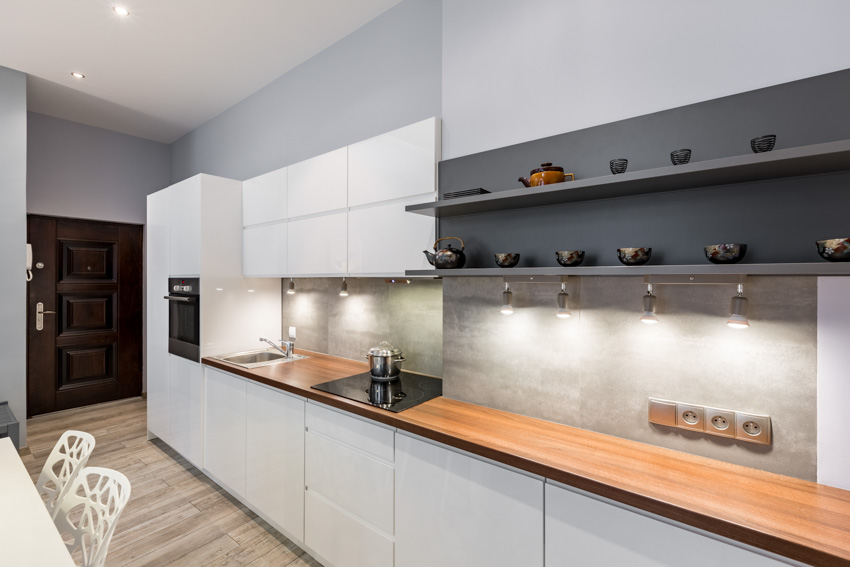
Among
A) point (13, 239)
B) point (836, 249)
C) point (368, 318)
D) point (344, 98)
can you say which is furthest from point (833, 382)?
point (13, 239)

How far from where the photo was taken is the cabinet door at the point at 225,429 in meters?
2.50

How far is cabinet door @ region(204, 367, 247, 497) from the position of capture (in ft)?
8.21

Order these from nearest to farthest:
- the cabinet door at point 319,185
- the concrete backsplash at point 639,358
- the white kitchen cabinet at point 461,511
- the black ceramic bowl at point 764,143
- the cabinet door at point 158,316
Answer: the black ceramic bowl at point 764,143, the concrete backsplash at point 639,358, the white kitchen cabinet at point 461,511, the cabinet door at point 319,185, the cabinet door at point 158,316

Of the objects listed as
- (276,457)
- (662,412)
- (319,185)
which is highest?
(319,185)

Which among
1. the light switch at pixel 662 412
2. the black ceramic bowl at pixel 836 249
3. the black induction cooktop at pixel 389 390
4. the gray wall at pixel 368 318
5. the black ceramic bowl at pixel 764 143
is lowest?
the black induction cooktop at pixel 389 390

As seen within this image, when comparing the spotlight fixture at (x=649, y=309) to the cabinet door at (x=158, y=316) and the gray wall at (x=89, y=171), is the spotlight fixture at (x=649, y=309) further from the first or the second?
the gray wall at (x=89, y=171)

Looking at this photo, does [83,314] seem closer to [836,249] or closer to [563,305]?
[563,305]

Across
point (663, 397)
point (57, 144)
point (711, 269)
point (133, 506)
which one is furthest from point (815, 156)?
point (57, 144)

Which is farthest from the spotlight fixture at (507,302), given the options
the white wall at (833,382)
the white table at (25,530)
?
the white table at (25,530)

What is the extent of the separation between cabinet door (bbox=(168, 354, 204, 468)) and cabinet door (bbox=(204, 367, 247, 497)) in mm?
75

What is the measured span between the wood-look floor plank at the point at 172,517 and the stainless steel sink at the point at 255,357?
0.91 meters

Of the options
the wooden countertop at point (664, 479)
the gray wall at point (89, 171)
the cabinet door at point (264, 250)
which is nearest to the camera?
the wooden countertop at point (664, 479)

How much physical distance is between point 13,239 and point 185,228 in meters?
1.50

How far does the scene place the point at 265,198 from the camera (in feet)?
9.48
